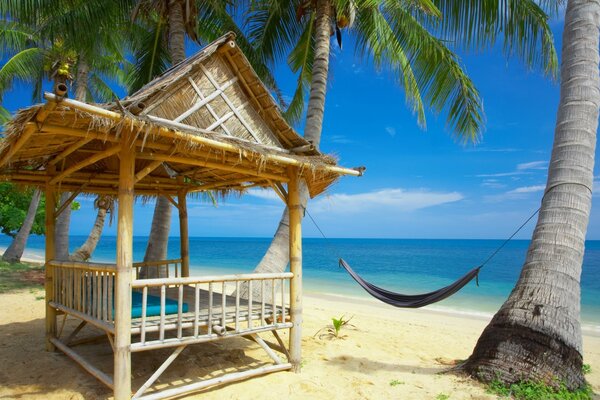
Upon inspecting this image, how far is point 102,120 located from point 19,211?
52.6 feet

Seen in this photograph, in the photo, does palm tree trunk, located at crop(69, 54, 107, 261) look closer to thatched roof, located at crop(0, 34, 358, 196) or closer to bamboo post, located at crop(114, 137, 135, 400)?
thatched roof, located at crop(0, 34, 358, 196)

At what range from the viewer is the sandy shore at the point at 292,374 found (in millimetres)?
3775

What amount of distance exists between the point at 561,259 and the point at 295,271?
2634 millimetres

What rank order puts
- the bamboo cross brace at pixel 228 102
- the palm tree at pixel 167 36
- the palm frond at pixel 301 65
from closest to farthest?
the bamboo cross brace at pixel 228 102
the palm tree at pixel 167 36
the palm frond at pixel 301 65

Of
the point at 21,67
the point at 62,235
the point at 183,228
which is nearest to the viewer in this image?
the point at 183,228

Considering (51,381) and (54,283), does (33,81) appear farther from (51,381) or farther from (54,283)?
(51,381)

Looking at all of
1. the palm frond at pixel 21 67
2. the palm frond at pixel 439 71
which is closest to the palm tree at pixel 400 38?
the palm frond at pixel 439 71

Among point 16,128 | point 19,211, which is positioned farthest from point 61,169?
point 19,211

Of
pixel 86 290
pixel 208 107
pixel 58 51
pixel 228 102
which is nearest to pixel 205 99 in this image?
pixel 208 107

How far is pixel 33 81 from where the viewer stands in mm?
13867

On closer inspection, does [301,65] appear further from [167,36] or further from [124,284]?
[124,284]

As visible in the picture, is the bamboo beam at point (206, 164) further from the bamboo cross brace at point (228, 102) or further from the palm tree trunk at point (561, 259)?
the palm tree trunk at point (561, 259)

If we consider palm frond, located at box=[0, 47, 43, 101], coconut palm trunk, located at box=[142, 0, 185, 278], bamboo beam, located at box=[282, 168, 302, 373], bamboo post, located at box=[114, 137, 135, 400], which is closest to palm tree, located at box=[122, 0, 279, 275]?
coconut palm trunk, located at box=[142, 0, 185, 278]

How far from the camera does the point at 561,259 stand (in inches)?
154
